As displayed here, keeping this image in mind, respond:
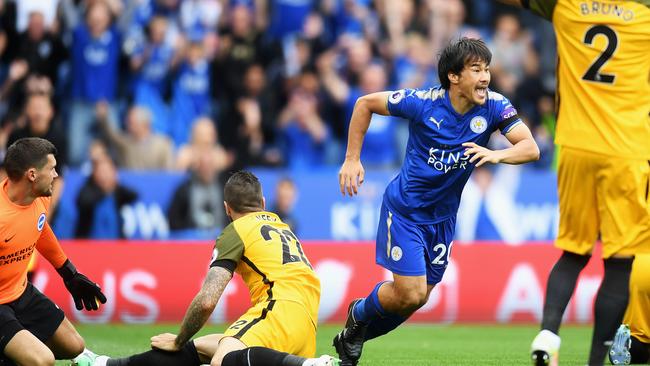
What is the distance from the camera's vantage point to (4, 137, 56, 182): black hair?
757cm

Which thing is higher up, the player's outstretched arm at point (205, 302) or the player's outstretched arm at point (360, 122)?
the player's outstretched arm at point (360, 122)

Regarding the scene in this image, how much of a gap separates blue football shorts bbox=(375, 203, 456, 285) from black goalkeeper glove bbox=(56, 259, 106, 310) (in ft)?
6.86

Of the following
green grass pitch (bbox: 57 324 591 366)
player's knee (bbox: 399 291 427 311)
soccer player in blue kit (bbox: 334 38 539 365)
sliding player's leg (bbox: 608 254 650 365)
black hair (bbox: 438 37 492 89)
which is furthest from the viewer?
green grass pitch (bbox: 57 324 591 366)

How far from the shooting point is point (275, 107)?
1670 cm

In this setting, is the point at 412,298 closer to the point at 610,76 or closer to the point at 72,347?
the point at 610,76

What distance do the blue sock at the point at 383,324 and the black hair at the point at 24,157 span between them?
2700 mm

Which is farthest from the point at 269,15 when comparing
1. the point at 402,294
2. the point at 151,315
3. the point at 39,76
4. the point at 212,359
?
the point at 212,359

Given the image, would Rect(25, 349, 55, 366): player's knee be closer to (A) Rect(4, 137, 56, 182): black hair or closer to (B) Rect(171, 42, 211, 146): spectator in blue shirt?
(A) Rect(4, 137, 56, 182): black hair

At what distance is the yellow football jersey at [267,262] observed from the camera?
23.0 feet

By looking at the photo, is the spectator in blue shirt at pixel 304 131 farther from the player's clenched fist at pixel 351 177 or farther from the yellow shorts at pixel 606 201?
the yellow shorts at pixel 606 201

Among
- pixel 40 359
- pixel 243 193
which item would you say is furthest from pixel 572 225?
pixel 40 359

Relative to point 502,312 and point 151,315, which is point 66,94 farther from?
point 502,312

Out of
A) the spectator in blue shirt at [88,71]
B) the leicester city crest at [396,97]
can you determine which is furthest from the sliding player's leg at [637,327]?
the spectator in blue shirt at [88,71]

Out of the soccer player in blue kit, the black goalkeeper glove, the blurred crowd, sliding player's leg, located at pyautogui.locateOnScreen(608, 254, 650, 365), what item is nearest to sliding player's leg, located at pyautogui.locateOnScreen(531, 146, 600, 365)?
the soccer player in blue kit
